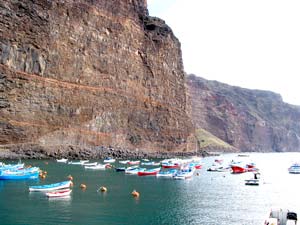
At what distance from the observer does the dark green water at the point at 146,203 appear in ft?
148

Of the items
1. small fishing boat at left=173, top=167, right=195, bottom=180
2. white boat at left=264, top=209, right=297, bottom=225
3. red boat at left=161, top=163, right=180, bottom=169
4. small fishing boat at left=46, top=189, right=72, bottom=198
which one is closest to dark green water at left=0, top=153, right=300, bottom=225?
small fishing boat at left=46, top=189, right=72, bottom=198

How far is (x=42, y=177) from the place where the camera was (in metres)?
77.5

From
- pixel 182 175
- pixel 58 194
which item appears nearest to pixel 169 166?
pixel 182 175

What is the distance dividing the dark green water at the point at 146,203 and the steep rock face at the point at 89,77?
44.8 m

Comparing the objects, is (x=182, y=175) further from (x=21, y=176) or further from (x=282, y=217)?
(x=282, y=217)

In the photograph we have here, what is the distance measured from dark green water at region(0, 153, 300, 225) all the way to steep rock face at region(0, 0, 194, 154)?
44.8 metres

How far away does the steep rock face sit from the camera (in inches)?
4668

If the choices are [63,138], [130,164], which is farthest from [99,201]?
[63,138]

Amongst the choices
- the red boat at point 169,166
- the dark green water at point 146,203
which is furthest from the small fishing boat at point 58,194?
the red boat at point 169,166

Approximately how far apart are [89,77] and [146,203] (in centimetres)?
8743

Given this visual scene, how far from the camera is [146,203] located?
180 feet

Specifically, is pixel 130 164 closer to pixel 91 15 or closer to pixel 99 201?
pixel 91 15

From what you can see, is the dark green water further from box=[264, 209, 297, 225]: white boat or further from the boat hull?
box=[264, 209, 297, 225]: white boat

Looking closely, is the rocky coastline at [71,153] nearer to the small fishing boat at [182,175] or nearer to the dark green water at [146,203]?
the dark green water at [146,203]
